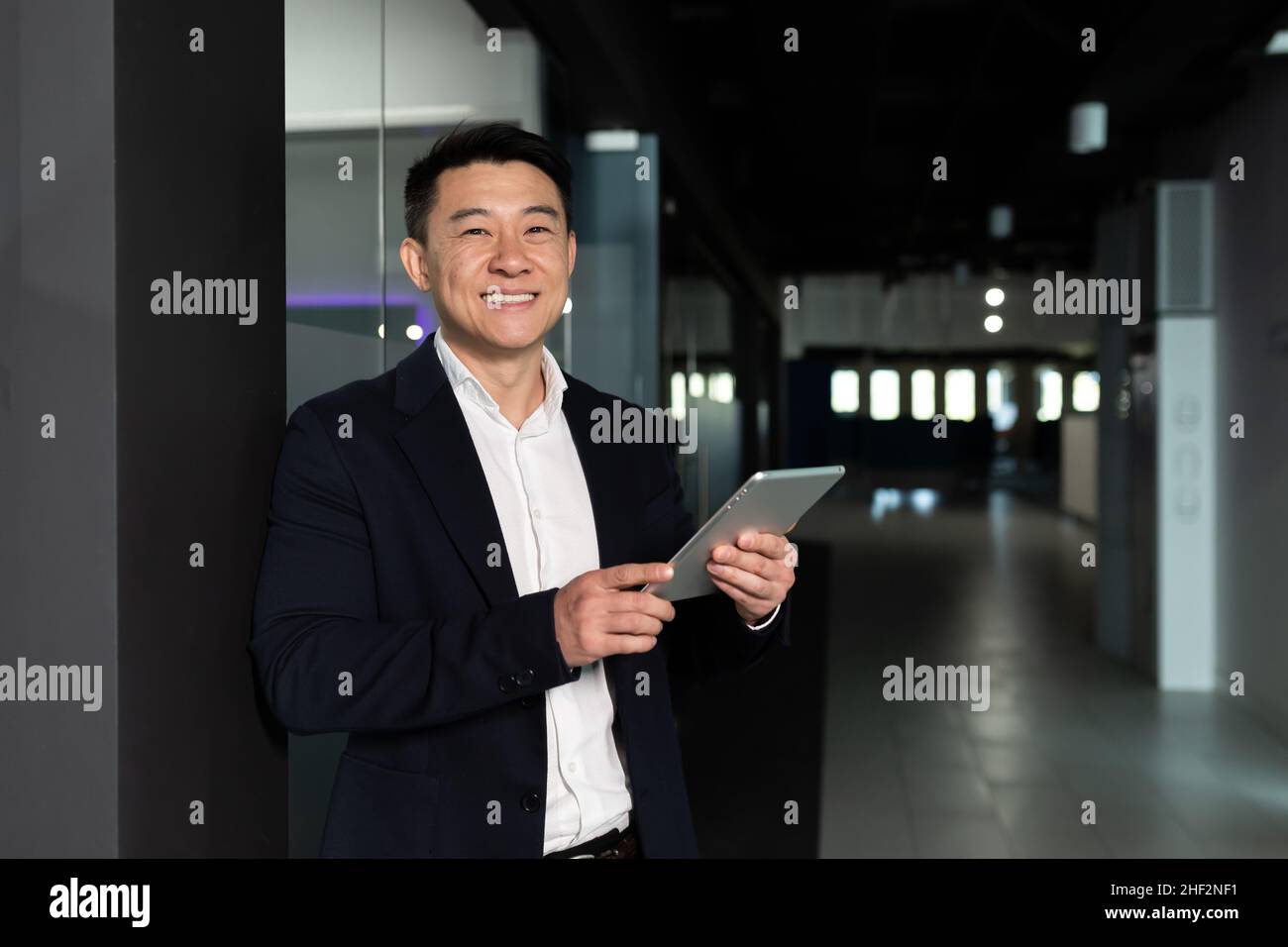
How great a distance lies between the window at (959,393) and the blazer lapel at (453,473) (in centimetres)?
2614

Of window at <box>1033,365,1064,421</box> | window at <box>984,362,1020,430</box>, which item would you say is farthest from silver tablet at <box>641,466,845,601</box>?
window at <box>1033,365,1064,421</box>

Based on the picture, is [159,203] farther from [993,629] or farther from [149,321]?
[993,629]

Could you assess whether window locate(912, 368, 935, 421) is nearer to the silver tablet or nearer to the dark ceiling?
the dark ceiling

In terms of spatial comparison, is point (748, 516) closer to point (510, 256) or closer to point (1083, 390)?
point (510, 256)

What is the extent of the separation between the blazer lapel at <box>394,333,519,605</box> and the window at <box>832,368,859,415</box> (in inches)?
1018

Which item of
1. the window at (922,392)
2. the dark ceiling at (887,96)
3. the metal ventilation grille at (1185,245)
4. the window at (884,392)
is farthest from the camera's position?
the window at (884,392)

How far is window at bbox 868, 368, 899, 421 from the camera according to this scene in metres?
27.3

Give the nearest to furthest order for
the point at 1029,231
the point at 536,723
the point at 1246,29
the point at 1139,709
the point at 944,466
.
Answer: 1. the point at 536,723
2. the point at 1246,29
3. the point at 1139,709
4. the point at 1029,231
5. the point at 944,466

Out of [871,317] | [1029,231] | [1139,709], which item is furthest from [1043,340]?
[1139,709]

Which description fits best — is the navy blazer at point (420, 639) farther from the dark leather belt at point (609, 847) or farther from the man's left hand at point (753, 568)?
the man's left hand at point (753, 568)

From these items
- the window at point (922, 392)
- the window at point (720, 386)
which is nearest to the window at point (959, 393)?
the window at point (922, 392)

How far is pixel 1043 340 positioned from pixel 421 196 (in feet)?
89.1

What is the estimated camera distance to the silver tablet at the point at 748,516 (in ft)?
4.87

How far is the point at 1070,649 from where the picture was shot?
7719mm
